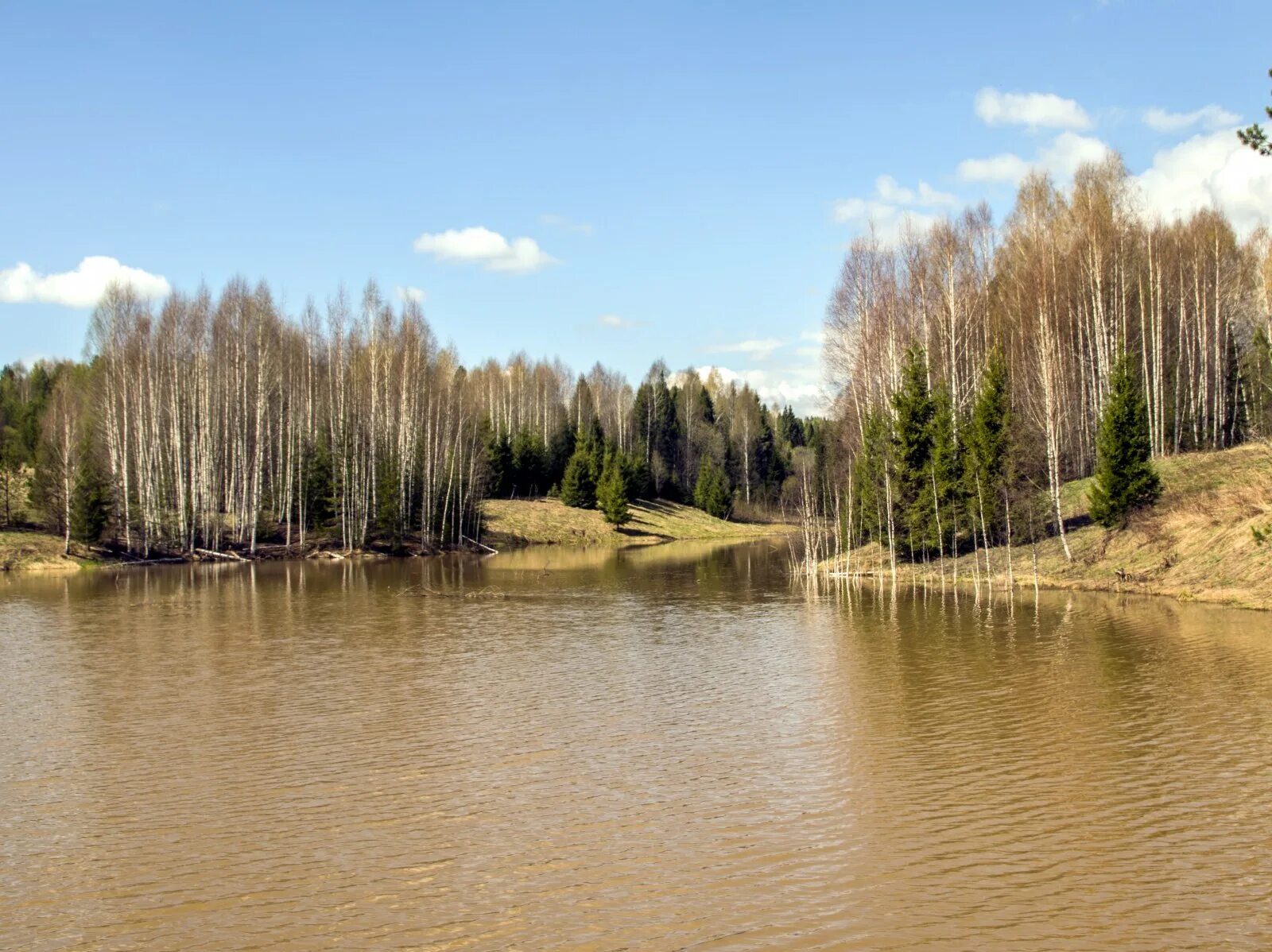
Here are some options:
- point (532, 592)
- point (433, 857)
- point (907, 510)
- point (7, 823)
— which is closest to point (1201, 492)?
point (907, 510)

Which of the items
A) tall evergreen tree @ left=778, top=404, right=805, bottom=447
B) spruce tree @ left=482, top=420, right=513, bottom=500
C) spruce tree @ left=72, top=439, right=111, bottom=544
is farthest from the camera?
tall evergreen tree @ left=778, top=404, right=805, bottom=447

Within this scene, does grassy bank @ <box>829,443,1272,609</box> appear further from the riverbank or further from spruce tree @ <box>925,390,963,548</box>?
the riverbank

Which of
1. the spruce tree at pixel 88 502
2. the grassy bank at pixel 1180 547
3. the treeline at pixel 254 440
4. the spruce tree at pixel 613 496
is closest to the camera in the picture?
the grassy bank at pixel 1180 547

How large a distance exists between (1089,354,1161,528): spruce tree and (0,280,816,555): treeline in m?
39.9

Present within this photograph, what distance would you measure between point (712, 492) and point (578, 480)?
18.7m

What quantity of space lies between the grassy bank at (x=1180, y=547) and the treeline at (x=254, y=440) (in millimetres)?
32141

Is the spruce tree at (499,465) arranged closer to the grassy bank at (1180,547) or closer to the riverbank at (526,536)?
the riverbank at (526,536)

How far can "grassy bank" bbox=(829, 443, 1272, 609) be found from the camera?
28844mm

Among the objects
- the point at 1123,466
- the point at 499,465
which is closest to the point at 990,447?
the point at 1123,466

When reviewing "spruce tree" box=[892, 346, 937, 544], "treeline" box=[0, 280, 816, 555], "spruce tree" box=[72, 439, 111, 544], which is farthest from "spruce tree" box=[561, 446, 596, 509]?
"spruce tree" box=[892, 346, 937, 544]

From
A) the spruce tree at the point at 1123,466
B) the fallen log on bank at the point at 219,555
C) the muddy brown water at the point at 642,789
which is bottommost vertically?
the muddy brown water at the point at 642,789

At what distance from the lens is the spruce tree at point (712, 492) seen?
97.4 meters

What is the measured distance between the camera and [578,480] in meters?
83.4

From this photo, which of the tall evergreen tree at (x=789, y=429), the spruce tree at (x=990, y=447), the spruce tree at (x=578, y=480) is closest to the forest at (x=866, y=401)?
the spruce tree at (x=990, y=447)
